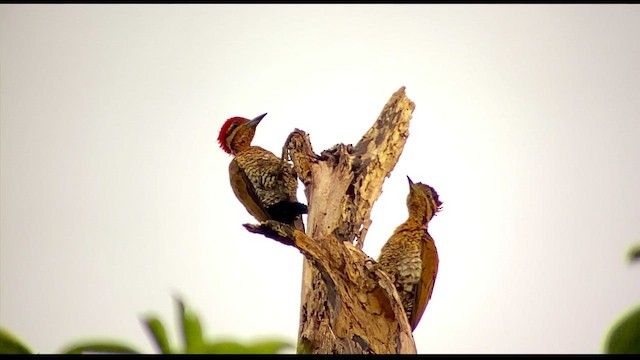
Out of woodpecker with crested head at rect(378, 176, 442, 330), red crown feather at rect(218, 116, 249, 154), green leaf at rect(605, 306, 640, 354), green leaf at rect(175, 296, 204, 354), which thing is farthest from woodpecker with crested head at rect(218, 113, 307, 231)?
green leaf at rect(605, 306, 640, 354)

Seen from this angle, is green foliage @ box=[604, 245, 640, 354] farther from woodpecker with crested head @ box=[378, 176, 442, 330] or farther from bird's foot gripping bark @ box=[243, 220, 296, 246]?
woodpecker with crested head @ box=[378, 176, 442, 330]

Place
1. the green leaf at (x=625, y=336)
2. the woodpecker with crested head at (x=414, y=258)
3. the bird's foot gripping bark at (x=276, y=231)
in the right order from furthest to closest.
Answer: the woodpecker with crested head at (x=414, y=258), the bird's foot gripping bark at (x=276, y=231), the green leaf at (x=625, y=336)

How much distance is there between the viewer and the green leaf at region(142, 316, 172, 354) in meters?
0.97

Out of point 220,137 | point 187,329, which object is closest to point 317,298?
point 220,137

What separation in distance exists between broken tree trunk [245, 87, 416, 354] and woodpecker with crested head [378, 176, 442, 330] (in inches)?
12.7

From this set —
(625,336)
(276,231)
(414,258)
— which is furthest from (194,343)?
(414,258)

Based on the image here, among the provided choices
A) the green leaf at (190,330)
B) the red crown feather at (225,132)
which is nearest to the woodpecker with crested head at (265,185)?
the red crown feather at (225,132)

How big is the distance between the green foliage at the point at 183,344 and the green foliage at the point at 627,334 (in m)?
0.45

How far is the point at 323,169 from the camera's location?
549 cm

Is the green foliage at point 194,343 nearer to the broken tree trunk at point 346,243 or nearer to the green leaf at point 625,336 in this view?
the green leaf at point 625,336

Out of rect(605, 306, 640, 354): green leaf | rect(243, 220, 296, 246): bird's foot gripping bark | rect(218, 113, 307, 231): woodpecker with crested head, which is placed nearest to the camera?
rect(605, 306, 640, 354): green leaf

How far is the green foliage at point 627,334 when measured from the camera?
843 mm

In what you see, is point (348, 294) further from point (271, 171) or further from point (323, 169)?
point (271, 171)

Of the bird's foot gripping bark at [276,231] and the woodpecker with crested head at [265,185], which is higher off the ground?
the woodpecker with crested head at [265,185]
